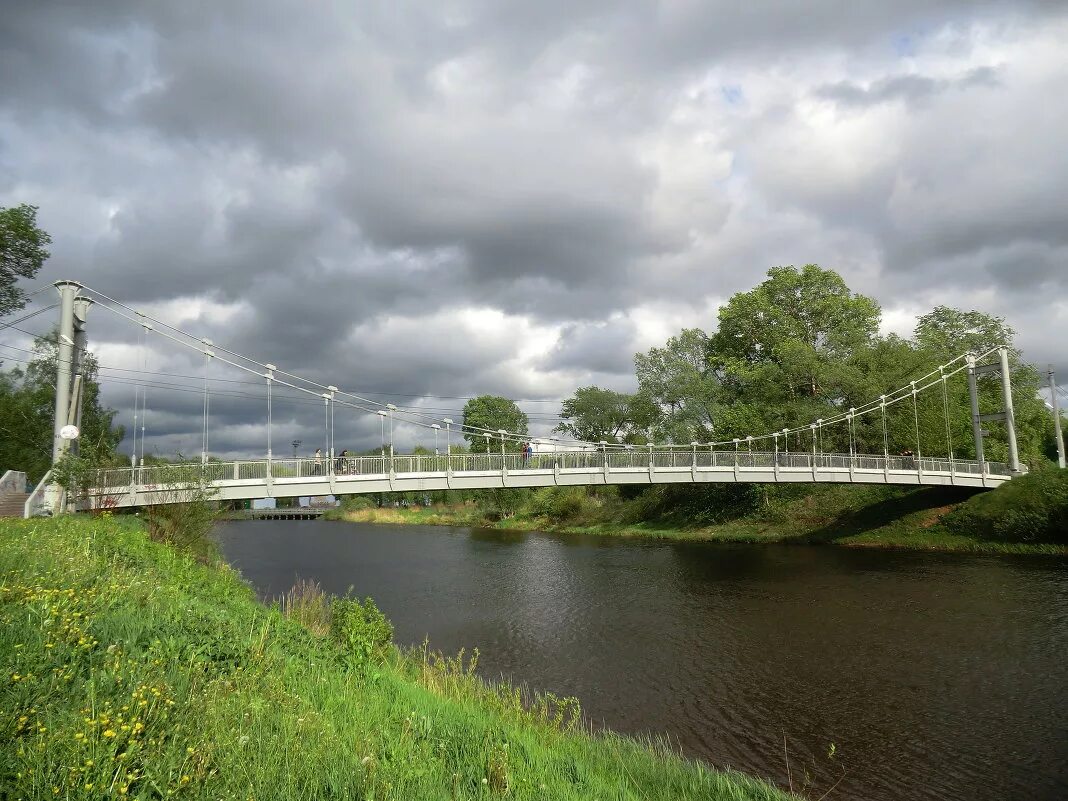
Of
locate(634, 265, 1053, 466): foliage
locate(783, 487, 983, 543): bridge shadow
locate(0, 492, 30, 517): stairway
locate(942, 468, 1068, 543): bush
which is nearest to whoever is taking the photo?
locate(0, 492, 30, 517): stairway

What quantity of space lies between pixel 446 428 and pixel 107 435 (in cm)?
2102

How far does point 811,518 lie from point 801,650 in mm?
25253

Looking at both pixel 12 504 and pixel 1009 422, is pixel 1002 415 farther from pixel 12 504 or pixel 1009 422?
pixel 12 504

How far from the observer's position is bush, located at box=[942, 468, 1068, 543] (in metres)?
27.8

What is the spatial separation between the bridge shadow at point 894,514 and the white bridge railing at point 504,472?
5.94ft

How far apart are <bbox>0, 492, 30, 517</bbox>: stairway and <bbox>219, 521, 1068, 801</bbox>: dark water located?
782 centimetres

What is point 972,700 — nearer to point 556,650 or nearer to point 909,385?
point 556,650

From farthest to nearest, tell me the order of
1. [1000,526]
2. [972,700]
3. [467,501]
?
[467,501], [1000,526], [972,700]

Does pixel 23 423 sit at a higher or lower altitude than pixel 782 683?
higher

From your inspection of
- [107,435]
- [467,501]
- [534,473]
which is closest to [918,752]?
[534,473]

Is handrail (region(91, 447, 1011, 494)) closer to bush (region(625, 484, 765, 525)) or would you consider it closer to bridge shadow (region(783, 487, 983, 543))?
bridge shadow (region(783, 487, 983, 543))

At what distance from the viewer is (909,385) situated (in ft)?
129

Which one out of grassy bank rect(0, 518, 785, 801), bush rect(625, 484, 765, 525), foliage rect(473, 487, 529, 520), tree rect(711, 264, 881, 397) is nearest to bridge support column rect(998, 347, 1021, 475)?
tree rect(711, 264, 881, 397)

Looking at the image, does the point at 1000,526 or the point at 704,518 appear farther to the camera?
the point at 704,518
